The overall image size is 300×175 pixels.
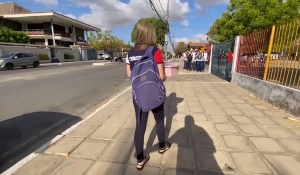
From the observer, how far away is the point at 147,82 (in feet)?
6.71

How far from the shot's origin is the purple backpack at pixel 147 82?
2.03 metres

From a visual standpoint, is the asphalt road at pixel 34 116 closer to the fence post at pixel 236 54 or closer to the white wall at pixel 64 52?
the fence post at pixel 236 54

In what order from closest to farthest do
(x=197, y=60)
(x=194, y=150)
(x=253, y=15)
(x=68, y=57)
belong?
(x=194, y=150), (x=253, y=15), (x=197, y=60), (x=68, y=57)

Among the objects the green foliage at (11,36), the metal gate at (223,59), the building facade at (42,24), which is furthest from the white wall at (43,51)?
the metal gate at (223,59)

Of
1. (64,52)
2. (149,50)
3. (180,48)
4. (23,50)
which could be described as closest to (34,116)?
(149,50)

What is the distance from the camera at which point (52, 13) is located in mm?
33594

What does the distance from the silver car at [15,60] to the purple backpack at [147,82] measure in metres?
19.5

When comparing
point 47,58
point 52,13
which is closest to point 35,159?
point 47,58

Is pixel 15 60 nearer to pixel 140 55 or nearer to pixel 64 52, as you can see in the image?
pixel 64 52

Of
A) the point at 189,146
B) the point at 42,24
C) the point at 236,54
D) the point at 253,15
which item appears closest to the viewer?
the point at 189,146

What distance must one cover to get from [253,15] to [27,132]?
15.4 m

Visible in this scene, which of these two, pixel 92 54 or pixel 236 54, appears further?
pixel 92 54

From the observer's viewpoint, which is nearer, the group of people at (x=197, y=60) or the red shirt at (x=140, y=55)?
the red shirt at (x=140, y=55)

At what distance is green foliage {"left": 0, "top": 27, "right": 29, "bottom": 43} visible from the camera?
28891 millimetres
